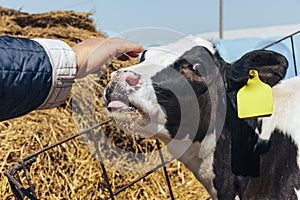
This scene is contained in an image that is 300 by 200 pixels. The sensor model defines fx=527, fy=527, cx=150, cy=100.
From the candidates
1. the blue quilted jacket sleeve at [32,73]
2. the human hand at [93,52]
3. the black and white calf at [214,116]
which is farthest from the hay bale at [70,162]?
the blue quilted jacket sleeve at [32,73]

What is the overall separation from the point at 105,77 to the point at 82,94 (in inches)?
7.9

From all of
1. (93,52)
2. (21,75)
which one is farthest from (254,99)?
(21,75)

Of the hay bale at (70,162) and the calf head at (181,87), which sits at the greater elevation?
the calf head at (181,87)

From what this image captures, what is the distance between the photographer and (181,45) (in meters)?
1.71

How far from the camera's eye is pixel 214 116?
1.71 metres

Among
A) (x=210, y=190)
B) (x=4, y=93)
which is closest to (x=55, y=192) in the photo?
(x=210, y=190)

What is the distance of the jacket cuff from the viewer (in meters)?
1.01

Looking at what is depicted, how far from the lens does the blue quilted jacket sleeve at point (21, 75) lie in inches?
36.2

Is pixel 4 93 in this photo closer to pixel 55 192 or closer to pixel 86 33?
pixel 55 192

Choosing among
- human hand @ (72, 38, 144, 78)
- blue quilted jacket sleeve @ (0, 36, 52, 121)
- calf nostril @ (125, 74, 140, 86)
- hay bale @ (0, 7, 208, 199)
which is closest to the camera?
blue quilted jacket sleeve @ (0, 36, 52, 121)

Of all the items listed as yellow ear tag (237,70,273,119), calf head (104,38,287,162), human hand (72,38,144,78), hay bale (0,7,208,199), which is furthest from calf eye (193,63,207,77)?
hay bale (0,7,208,199)

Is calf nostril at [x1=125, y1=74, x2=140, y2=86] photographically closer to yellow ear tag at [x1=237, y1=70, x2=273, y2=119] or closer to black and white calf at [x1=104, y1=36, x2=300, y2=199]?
black and white calf at [x1=104, y1=36, x2=300, y2=199]

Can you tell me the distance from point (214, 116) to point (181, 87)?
0.17 metres

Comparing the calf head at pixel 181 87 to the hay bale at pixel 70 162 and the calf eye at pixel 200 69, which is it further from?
the hay bale at pixel 70 162
